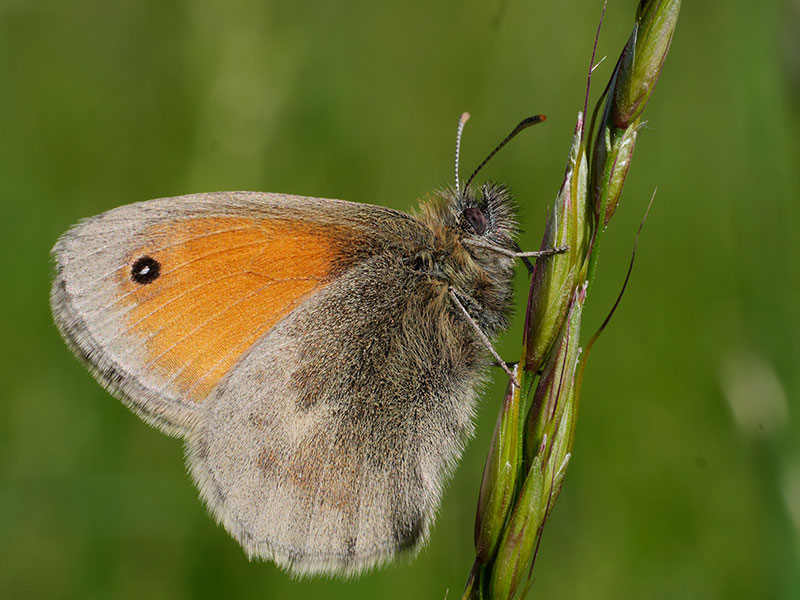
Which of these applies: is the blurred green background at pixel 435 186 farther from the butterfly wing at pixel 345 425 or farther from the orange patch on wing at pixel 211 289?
the orange patch on wing at pixel 211 289

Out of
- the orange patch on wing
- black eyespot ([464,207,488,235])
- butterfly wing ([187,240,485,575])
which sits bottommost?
butterfly wing ([187,240,485,575])

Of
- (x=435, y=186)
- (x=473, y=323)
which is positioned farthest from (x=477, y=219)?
(x=435, y=186)

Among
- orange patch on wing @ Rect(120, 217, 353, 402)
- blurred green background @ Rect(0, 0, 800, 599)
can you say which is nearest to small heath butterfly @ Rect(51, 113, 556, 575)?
orange patch on wing @ Rect(120, 217, 353, 402)

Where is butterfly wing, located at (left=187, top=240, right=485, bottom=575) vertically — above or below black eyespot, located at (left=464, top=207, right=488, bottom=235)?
below

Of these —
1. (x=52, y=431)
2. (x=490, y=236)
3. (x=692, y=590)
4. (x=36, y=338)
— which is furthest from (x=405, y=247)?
(x=36, y=338)

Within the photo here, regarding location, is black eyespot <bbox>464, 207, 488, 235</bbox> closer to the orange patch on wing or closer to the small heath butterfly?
the small heath butterfly

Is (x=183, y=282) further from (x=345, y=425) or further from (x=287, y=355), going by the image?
(x=345, y=425)

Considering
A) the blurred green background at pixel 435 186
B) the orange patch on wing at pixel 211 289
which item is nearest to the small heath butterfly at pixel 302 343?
the orange patch on wing at pixel 211 289
